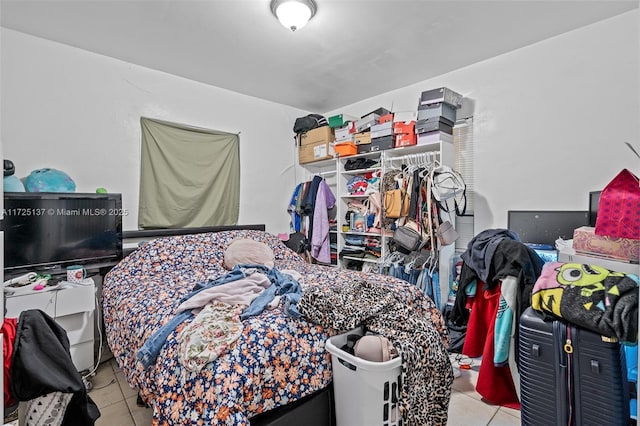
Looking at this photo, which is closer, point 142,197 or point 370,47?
point 370,47

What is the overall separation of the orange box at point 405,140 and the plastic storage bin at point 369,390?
2275mm

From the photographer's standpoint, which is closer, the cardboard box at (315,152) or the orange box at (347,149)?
the orange box at (347,149)

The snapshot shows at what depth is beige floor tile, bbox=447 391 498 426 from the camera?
177 cm

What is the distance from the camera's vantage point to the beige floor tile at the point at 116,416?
1.78 m

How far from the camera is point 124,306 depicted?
1968 mm

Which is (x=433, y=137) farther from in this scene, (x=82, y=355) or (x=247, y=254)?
(x=82, y=355)

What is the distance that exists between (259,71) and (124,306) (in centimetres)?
235

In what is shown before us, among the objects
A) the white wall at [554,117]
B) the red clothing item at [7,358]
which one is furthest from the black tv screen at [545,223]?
the red clothing item at [7,358]

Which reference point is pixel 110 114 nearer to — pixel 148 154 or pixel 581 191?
pixel 148 154

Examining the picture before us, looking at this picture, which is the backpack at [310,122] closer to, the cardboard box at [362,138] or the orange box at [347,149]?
the orange box at [347,149]

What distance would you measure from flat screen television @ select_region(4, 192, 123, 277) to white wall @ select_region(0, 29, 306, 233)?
346 mm

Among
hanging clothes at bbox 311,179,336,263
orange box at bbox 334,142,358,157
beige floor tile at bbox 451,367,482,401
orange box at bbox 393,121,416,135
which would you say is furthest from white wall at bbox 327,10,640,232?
hanging clothes at bbox 311,179,336,263

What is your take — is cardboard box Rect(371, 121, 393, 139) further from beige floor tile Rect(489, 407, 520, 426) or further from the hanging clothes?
beige floor tile Rect(489, 407, 520, 426)

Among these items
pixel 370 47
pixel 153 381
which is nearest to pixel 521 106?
pixel 370 47
